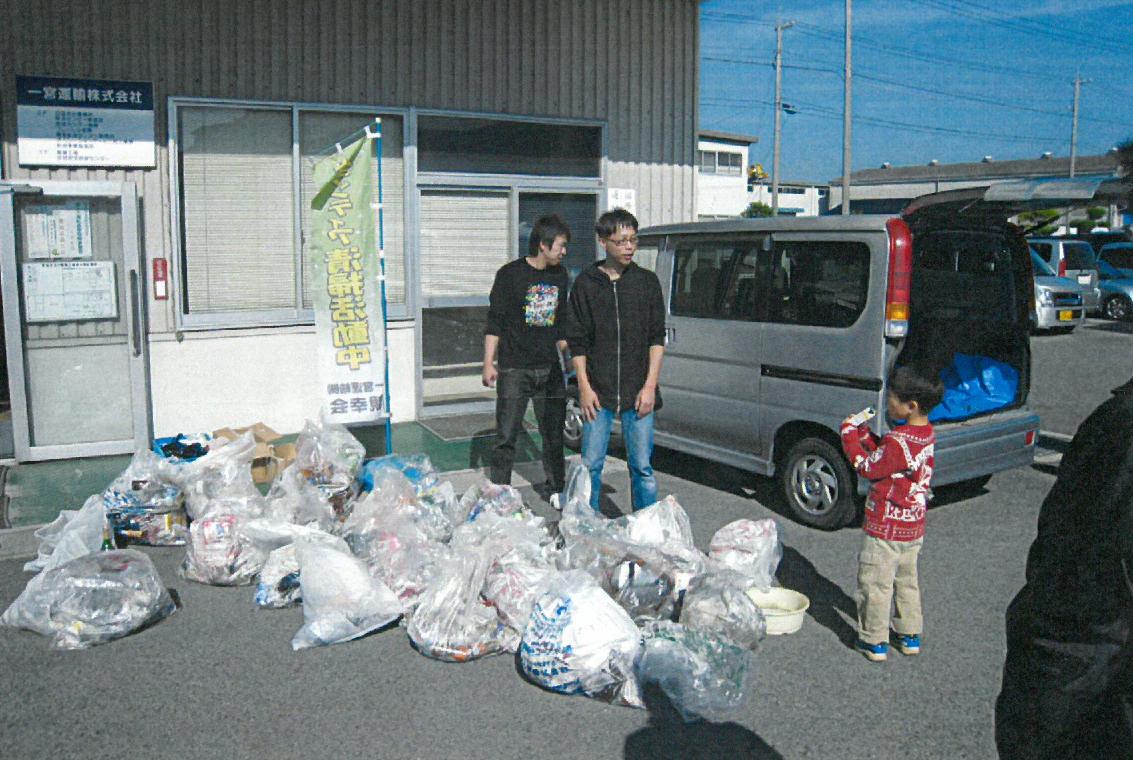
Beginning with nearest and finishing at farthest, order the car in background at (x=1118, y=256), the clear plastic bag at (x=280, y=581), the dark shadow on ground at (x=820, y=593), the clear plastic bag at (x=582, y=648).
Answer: the clear plastic bag at (x=582, y=648) → the dark shadow on ground at (x=820, y=593) → the clear plastic bag at (x=280, y=581) → the car in background at (x=1118, y=256)

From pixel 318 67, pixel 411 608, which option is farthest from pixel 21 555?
pixel 318 67

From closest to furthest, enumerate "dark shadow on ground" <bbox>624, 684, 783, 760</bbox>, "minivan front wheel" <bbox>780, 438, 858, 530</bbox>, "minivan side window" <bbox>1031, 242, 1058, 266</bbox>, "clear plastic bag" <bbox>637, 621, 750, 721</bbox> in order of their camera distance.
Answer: "dark shadow on ground" <bbox>624, 684, 783, 760</bbox>
"clear plastic bag" <bbox>637, 621, 750, 721</bbox>
"minivan front wheel" <bbox>780, 438, 858, 530</bbox>
"minivan side window" <bbox>1031, 242, 1058, 266</bbox>

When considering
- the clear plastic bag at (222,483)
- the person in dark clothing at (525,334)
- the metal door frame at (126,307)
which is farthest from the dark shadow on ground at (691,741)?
the metal door frame at (126,307)

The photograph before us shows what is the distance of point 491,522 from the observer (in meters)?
5.12

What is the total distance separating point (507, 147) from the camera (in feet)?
30.2

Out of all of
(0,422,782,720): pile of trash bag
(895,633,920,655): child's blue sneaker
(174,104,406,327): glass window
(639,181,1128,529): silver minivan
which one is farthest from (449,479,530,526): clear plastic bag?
(174,104,406,327): glass window

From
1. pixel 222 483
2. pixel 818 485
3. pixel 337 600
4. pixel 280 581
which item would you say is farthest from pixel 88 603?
pixel 818 485

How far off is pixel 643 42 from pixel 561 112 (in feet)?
3.75

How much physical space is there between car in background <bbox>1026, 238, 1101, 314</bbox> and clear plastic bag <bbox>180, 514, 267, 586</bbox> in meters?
19.8

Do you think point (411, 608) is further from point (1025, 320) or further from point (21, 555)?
point (1025, 320)

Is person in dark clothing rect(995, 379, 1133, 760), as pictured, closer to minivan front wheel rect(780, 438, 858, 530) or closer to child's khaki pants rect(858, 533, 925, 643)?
child's khaki pants rect(858, 533, 925, 643)

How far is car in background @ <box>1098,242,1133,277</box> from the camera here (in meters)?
23.9

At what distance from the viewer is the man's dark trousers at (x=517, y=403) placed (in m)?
6.57

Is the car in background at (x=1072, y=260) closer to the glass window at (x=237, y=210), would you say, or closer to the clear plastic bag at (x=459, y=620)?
the glass window at (x=237, y=210)
